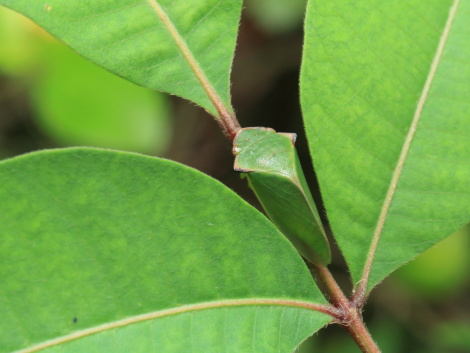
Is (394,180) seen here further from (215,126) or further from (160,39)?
(215,126)

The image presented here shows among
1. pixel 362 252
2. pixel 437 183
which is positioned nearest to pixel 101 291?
pixel 362 252

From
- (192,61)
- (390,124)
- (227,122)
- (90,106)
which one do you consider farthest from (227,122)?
(90,106)

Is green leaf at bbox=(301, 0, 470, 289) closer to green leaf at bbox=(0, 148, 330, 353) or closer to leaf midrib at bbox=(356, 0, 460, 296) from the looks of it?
leaf midrib at bbox=(356, 0, 460, 296)

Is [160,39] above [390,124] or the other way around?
above

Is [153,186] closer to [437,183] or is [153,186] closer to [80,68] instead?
[437,183]

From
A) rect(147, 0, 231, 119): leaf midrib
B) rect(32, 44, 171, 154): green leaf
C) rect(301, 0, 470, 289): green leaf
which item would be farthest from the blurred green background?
rect(301, 0, 470, 289): green leaf

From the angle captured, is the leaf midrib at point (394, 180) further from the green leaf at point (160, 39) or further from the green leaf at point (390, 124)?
the green leaf at point (160, 39)
